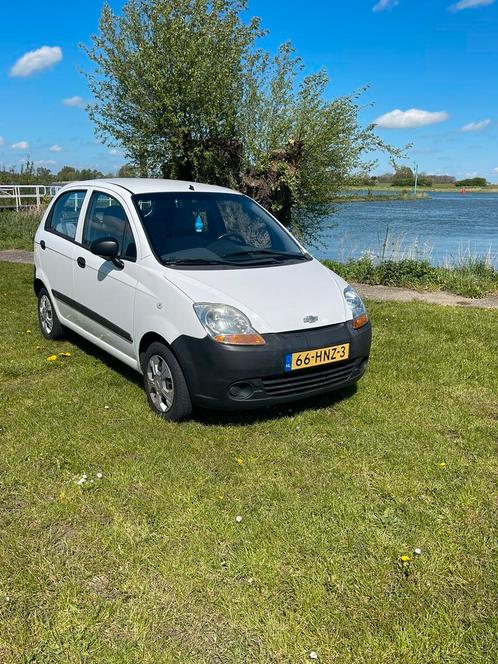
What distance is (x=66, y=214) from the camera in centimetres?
587

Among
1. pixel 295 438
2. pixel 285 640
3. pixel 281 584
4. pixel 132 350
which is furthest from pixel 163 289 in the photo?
pixel 285 640

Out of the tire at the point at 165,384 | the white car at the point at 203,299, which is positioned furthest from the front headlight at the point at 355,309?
the tire at the point at 165,384

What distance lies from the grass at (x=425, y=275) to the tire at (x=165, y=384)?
7.00 m

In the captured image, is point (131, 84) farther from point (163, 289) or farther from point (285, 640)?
point (285, 640)

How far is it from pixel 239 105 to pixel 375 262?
5.61 metres

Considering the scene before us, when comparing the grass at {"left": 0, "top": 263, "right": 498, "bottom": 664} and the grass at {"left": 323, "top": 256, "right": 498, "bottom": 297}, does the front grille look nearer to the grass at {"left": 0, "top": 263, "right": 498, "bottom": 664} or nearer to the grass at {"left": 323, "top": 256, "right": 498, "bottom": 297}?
the grass at {"left": 0, "top": 263, "right": 498, "bottom": 664}

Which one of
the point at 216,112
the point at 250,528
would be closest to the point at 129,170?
the point at 216,112

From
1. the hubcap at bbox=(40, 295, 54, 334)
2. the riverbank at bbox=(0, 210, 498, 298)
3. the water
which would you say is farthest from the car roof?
the water

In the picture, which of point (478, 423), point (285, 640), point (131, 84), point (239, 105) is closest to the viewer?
point (285, 640)

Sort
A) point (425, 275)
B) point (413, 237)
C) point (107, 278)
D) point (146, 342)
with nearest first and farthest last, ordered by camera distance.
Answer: point (146, 342), point (107, 278), point (425, 275), point (413, 237)

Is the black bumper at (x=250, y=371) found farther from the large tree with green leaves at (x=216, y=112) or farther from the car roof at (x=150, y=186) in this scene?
the large tree with green leaves at (x=216, y=112)

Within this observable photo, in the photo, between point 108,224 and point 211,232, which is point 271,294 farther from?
point 108,224

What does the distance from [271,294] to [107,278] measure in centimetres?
155

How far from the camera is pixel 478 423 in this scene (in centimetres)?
431
